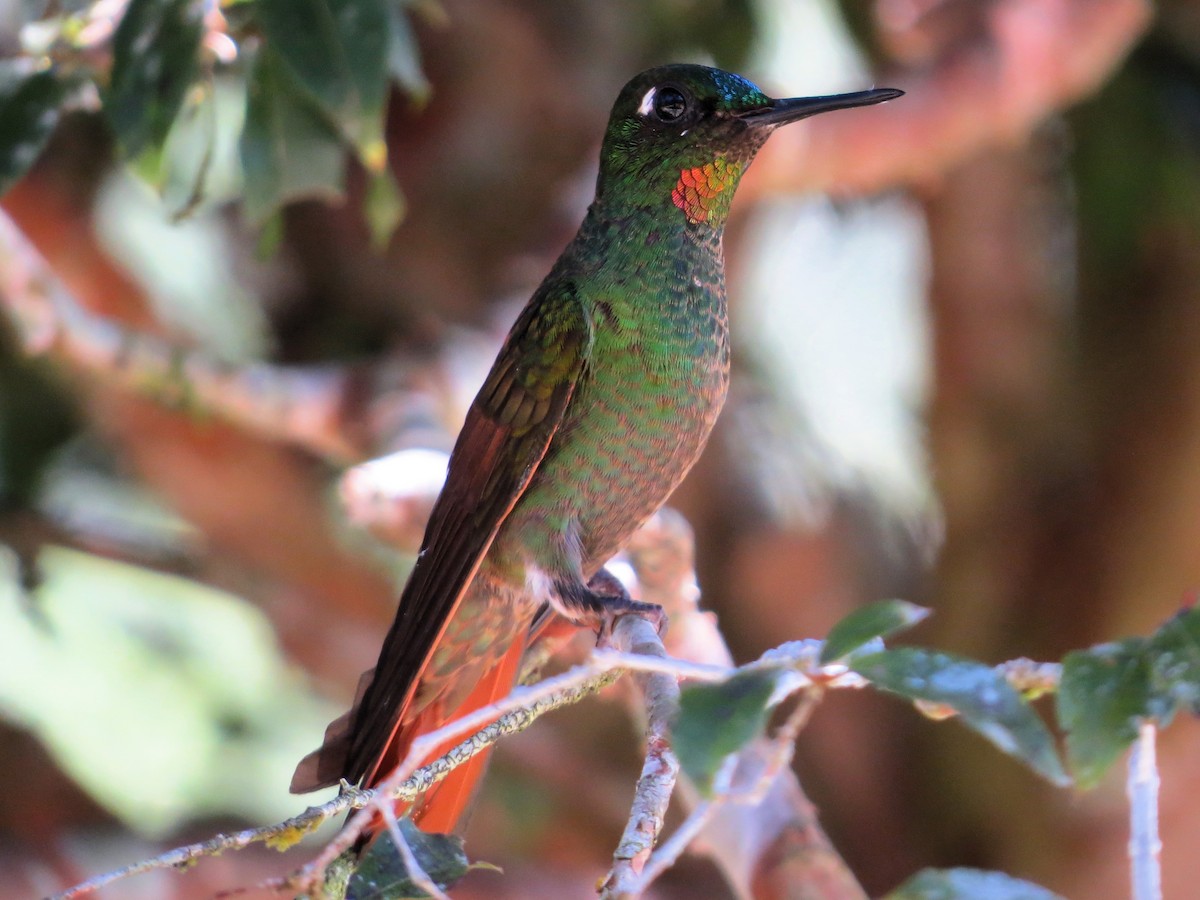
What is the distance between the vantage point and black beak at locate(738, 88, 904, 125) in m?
2.13

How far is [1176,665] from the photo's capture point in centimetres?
111

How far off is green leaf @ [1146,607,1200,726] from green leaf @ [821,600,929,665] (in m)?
0.20

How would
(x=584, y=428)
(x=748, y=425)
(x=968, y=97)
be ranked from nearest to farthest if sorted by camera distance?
(x=584, y=428), (x=968, y=97), (x=748, y=425)

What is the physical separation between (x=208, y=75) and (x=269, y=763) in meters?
3.47

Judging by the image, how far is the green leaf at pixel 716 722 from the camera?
104 centimetres

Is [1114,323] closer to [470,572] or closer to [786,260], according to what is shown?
[786,260]

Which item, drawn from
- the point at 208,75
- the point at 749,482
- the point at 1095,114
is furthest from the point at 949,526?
the point at 208,75

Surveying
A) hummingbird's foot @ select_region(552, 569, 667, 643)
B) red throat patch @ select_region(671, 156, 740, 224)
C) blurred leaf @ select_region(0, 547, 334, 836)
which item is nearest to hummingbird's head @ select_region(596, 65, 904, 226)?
red throat patch @ select_region(671, 156, 740, 224)

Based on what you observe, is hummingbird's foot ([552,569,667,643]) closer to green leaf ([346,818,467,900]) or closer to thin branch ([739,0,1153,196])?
green leaf ([346,818,467,900])

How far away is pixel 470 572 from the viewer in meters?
2.20

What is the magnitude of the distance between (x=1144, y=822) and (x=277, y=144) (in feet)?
5.71

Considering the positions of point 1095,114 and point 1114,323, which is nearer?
point 1114,323

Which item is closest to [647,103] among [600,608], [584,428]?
[584,428]

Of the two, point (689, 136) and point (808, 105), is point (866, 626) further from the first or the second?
point (689, 136)
